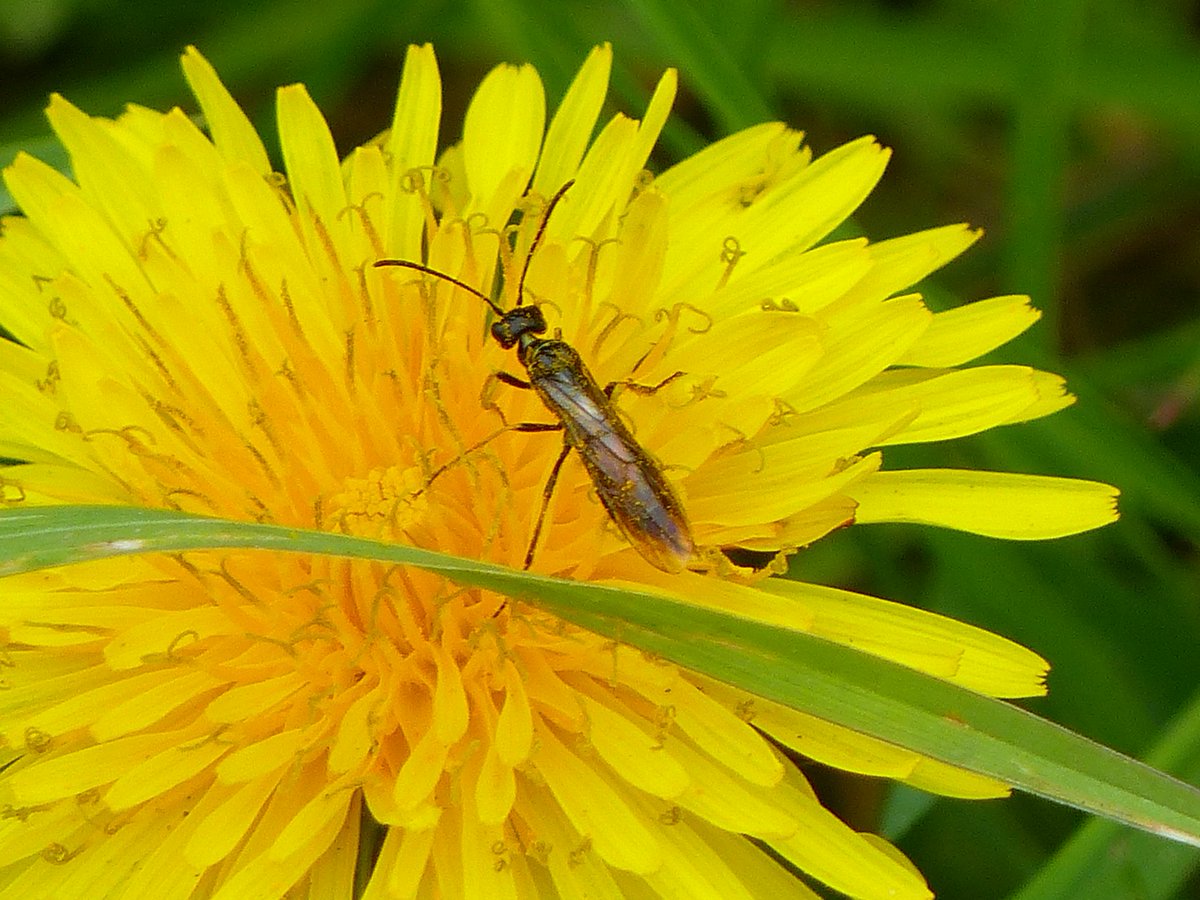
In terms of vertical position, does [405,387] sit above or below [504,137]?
below

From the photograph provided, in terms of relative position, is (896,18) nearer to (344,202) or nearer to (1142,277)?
(1142,277)

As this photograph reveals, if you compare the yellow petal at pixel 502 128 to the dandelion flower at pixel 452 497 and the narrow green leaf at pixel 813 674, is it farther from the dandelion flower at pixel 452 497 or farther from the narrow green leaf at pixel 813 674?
the narrow green leaf at pixel 813 674

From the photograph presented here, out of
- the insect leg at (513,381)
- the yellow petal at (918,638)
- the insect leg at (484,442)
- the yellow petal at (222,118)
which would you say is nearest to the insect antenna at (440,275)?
the insect leg at (513,381)

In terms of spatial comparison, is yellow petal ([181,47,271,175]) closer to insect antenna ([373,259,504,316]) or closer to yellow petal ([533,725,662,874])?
insect antenna ([373,259,504,316])

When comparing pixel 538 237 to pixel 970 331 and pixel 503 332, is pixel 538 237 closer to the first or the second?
pixel 503 332

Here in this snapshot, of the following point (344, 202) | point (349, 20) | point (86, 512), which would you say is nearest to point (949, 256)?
point (344, 202)

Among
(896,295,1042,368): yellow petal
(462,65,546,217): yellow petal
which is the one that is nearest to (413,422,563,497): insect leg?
(462,65,546,217): yellow petal
